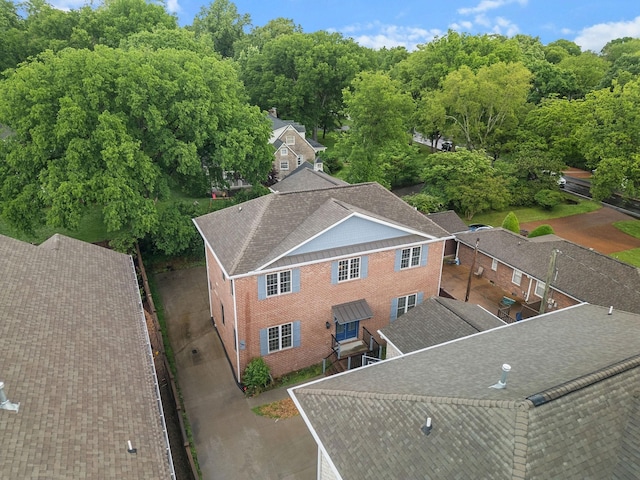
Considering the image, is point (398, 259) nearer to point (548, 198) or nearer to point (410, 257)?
point (410, 257)

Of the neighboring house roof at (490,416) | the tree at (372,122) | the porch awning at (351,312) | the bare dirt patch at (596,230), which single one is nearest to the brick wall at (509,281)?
the tree at (372,122)

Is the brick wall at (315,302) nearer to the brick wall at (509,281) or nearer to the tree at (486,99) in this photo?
the brick wall at (509,281)

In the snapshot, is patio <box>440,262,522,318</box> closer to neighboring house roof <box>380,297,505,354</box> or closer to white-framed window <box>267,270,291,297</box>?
neighboring house roof <box>380,297,505,354</box>

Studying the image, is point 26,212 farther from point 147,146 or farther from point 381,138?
point 381,138

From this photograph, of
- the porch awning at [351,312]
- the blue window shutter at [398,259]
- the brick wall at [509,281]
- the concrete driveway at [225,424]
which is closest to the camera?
the concrete driveway at [225,424]

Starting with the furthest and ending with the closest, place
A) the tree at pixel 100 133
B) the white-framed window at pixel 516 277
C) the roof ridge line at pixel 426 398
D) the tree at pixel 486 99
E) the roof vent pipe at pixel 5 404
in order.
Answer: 1. the tree at pixel 486 99
2. the white-framed window at pixel 516 277
3. the tree at pixel 100 133
4. the roof vent pipe at pixel 5 404
5. the roof ridge line at pixel 426 398

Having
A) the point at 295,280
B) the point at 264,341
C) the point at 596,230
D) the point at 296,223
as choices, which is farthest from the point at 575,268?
the point at 264,341
